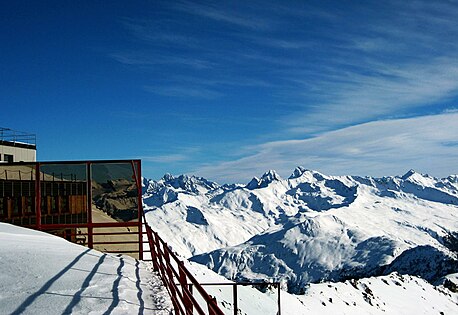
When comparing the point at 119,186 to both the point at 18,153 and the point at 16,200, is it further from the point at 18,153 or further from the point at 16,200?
the point at 18,153

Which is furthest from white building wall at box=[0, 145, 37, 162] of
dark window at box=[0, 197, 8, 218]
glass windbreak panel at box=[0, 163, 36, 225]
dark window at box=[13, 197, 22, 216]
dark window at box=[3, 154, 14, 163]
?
dark window at box=[0, 197, 8, 218]

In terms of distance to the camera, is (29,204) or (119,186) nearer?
(119,186)

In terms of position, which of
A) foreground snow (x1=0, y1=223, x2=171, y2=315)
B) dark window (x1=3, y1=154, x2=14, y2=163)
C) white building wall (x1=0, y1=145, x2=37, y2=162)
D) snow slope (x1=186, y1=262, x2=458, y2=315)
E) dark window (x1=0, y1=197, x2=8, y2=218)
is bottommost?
snow slope (x1=186, y1=262, x2=458, y2=315)

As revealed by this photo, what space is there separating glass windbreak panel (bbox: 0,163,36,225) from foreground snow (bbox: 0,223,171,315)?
31.1 feet

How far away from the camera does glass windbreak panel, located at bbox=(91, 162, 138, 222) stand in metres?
17.8

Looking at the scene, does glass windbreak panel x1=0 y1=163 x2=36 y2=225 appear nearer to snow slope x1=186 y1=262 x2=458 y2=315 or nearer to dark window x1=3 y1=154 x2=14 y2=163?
snow slope x1=186 y1=262 x2=458 y2=315

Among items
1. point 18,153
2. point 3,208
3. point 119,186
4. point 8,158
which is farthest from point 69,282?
point 18,153

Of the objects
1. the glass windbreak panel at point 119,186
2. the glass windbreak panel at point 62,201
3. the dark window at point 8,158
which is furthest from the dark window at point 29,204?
the dark window at point 8,158

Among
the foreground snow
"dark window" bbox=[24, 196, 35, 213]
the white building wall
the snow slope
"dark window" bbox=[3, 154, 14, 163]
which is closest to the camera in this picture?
the foreground snow

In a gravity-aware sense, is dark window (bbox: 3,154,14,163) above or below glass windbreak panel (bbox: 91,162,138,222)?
above

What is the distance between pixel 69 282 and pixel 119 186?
305 inches

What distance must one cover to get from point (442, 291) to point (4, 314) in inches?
1937

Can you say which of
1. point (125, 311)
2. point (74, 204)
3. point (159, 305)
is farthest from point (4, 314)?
point (74, 204)

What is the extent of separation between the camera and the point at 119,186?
18266 mm
